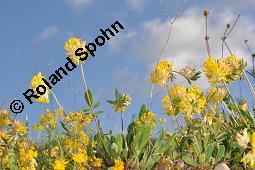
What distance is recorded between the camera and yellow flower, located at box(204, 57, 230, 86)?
378cm

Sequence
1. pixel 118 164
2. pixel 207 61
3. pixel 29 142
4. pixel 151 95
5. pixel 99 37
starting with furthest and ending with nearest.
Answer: pixel 99 37 < pixel 29 142 < pixel 151 95 < pixel 207 61 < pixel 118 164

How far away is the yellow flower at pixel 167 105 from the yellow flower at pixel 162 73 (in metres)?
0.11

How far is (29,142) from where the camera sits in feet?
15.5

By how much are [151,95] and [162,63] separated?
0.28 m

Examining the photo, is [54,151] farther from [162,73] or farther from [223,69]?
[223,69]

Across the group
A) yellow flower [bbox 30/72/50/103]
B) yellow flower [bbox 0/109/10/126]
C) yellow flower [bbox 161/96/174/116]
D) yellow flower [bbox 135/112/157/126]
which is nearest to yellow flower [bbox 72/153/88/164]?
yellow flower [bbox 30/72/50/103]

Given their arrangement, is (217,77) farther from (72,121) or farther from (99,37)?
(99,37)

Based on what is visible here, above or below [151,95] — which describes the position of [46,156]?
above

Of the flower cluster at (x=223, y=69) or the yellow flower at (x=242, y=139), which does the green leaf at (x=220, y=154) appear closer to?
the flower cluster at (x=223, y=69)

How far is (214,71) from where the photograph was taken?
3.78m

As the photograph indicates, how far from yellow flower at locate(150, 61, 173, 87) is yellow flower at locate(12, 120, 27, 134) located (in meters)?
1.09

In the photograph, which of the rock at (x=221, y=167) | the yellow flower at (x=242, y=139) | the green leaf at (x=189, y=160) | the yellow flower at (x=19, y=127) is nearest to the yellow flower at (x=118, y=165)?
the green leaf at (x=189, y=160)

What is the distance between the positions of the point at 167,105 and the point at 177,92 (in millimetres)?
182

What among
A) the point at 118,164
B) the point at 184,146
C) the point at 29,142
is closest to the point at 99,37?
the point at 29,142
